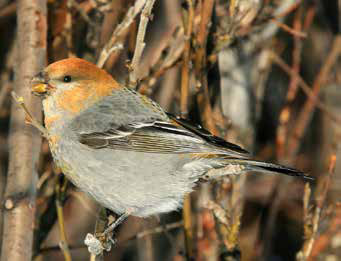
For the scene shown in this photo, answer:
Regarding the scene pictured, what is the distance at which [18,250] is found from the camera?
318 centimetres

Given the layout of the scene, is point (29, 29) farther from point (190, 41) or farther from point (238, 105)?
point (238, 105)

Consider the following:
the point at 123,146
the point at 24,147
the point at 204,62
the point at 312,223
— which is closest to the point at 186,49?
the point at 204,62

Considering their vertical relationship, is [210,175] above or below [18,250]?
above

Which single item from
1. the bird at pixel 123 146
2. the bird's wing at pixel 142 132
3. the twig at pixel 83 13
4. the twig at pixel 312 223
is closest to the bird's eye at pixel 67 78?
the bird at pixel 123 146

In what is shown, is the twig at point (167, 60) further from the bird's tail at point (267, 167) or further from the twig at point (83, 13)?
the bird's tail at point (267, 167)

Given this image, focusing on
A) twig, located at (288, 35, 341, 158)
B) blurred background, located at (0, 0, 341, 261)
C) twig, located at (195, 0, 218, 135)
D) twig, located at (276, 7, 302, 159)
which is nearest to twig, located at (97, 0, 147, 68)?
blurred background, located at (0, 0, 341, 261)

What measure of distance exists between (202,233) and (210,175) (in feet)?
3.82

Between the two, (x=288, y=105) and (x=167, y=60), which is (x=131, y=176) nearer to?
(x=167, y=60)

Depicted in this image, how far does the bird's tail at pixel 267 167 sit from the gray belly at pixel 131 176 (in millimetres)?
304

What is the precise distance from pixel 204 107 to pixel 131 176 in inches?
25.9

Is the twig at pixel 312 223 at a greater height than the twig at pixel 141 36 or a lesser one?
lesser

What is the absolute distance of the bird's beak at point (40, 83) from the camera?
3.54 m

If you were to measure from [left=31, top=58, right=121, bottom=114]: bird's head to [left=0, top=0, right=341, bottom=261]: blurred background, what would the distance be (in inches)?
4.7

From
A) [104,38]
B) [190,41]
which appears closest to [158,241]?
[104,38]
